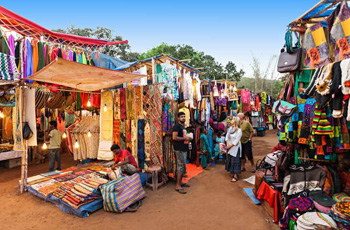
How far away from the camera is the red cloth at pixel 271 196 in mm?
3268

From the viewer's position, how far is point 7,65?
4344mm

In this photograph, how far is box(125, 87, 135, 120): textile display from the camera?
5.23 metres

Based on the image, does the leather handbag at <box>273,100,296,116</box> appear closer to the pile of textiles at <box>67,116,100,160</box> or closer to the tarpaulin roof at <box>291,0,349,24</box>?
the tarpaulin roof at <box>291,0,349,24</box>

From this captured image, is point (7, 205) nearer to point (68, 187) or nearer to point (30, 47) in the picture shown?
point (68, 187)

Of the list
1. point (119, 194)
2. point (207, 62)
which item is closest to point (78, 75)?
point (119, 194)

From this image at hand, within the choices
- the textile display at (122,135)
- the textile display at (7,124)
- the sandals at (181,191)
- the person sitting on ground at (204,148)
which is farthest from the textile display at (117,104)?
the textile display at (7,124)

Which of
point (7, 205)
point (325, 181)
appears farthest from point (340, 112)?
point (7, 205)

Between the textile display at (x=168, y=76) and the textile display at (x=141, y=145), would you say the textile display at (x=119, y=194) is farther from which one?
the textile display at (x=168, y=76)

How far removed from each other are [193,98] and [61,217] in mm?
4649

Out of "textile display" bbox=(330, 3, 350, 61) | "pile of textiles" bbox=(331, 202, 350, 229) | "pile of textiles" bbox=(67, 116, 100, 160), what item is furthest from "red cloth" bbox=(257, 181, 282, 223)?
"pile of textiles" bbox=(67, 116, 100, 160)

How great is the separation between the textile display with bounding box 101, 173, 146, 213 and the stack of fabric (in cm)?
276

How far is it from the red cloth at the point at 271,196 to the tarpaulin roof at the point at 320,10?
288 centimetres

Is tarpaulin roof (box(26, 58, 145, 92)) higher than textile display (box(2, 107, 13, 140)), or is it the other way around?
tarpaulin roof (box(26, 58, 145, 92))

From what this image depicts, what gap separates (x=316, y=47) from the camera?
10.1 ft
